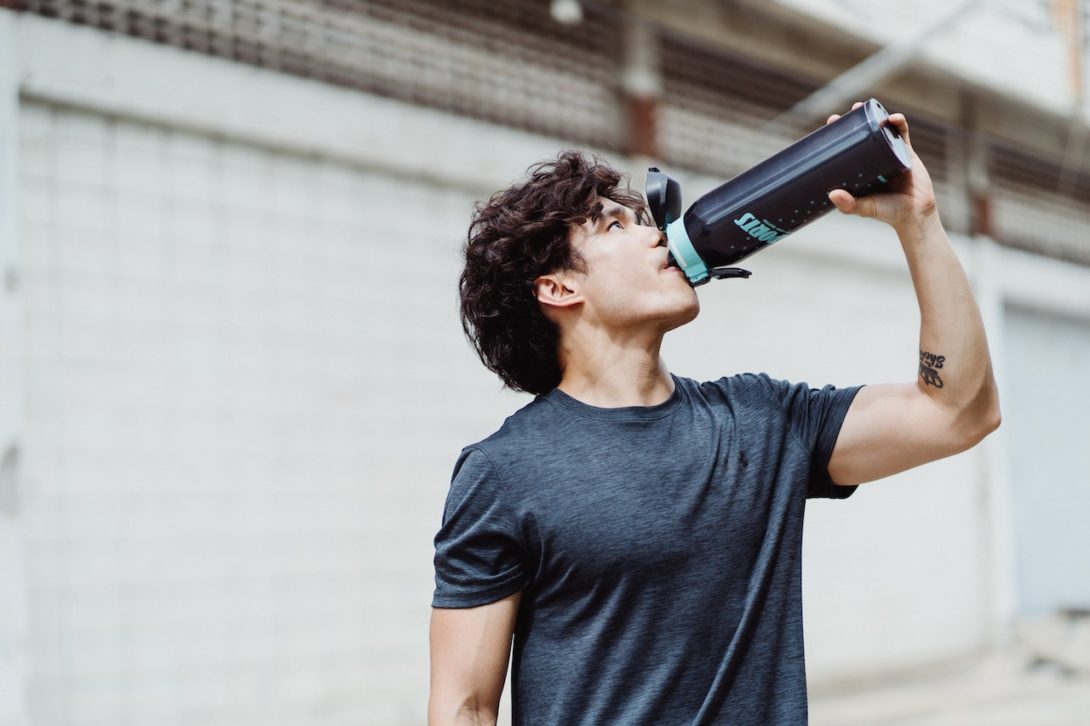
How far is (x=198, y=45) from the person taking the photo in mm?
5492

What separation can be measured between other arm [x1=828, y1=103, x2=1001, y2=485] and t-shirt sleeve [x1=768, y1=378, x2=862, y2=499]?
4 cm

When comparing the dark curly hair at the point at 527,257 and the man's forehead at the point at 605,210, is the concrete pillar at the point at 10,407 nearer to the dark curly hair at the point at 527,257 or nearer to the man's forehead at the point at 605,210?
the dark curly hair at the point at 527,257

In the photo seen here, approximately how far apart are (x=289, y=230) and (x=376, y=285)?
1.82 ft

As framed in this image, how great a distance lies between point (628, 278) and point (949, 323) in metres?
0.56

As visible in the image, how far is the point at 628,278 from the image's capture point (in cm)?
215

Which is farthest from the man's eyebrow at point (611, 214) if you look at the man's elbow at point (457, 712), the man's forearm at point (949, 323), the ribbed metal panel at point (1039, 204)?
the ribbed metal panel at point (1039, 204)

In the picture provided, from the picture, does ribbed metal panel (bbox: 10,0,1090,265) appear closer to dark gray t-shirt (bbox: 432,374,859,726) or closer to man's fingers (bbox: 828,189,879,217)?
dark gray t-shirt (bbox: 432,374,859,726)

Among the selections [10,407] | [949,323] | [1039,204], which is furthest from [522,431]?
[1039,204]

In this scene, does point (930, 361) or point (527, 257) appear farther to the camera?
point (527, 257)

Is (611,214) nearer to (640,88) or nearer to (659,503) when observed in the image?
(659,503)

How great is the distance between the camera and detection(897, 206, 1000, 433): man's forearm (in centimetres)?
196

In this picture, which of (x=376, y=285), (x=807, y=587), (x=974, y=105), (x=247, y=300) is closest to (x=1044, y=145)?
(x=974, y=105)

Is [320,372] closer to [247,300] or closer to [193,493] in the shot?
[247,300]

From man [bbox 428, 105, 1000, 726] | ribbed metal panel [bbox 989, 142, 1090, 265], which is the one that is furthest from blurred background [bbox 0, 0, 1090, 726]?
man [bbox 428, 105, 1000, 726]
